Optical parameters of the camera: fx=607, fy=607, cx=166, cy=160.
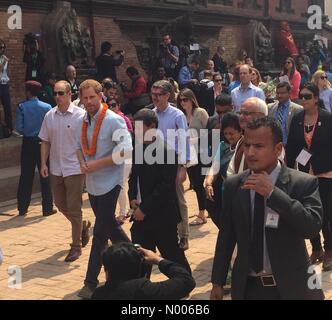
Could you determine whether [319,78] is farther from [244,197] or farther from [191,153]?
[244,197]

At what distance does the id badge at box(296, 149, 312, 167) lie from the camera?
20.8ft

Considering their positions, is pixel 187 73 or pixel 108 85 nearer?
pixel 108 85

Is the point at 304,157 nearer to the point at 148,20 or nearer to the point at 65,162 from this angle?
the point at 65,162

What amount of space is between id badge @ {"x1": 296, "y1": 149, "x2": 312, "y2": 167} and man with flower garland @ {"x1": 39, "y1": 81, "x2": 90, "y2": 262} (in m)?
2.49

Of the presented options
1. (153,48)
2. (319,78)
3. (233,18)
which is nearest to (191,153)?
(319,78)

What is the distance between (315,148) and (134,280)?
3371mm

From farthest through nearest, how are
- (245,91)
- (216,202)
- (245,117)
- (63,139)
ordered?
(245,91) → (63,139) → (216,202) → (245,117)

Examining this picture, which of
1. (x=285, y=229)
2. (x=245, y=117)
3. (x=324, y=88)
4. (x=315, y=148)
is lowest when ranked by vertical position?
(x=285, y=229)

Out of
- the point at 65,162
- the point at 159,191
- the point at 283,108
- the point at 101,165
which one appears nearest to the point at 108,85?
the point at 65,162

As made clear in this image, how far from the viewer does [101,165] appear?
19.0 ft

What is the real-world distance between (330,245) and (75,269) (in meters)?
2.78

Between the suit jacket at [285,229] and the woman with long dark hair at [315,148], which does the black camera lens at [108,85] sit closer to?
the woman with long dark hair at [315,148]

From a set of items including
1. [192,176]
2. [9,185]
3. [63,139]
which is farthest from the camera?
[9,185]

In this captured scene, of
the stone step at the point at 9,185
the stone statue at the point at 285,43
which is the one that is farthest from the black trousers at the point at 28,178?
the stone statue at the point at 285,43
